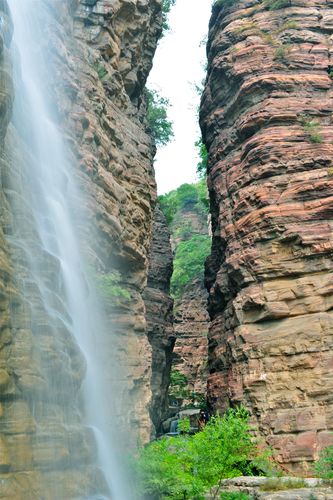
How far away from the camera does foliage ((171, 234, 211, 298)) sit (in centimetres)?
4522

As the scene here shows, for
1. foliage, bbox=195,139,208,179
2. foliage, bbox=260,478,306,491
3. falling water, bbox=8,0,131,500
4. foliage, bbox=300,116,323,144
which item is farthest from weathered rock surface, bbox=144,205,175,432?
falling water, bbox=8,0,131,500

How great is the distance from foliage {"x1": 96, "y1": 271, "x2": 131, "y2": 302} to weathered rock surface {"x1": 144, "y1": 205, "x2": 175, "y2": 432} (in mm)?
12872

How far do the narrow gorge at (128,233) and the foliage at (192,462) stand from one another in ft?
1.89

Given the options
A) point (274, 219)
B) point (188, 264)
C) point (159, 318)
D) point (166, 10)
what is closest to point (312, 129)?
point (274, 219)

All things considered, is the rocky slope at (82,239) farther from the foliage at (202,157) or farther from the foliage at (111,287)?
the foliage at (202,157)

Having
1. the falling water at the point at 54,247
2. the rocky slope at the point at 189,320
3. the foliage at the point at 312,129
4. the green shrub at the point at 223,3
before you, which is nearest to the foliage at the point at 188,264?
the rocky slope at the point at 189,320

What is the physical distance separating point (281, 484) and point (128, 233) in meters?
7.56

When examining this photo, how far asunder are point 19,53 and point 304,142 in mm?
9929

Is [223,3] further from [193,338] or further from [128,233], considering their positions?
[193,338]

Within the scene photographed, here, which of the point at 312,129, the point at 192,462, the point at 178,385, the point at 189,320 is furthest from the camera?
the point at 189,320

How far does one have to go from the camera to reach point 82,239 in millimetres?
13727

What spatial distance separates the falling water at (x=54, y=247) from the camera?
9.15 meters

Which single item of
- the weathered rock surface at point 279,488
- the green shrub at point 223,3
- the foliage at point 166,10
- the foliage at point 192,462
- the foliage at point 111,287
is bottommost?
the weathered rock surface at point 279,488

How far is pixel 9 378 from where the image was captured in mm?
7441
